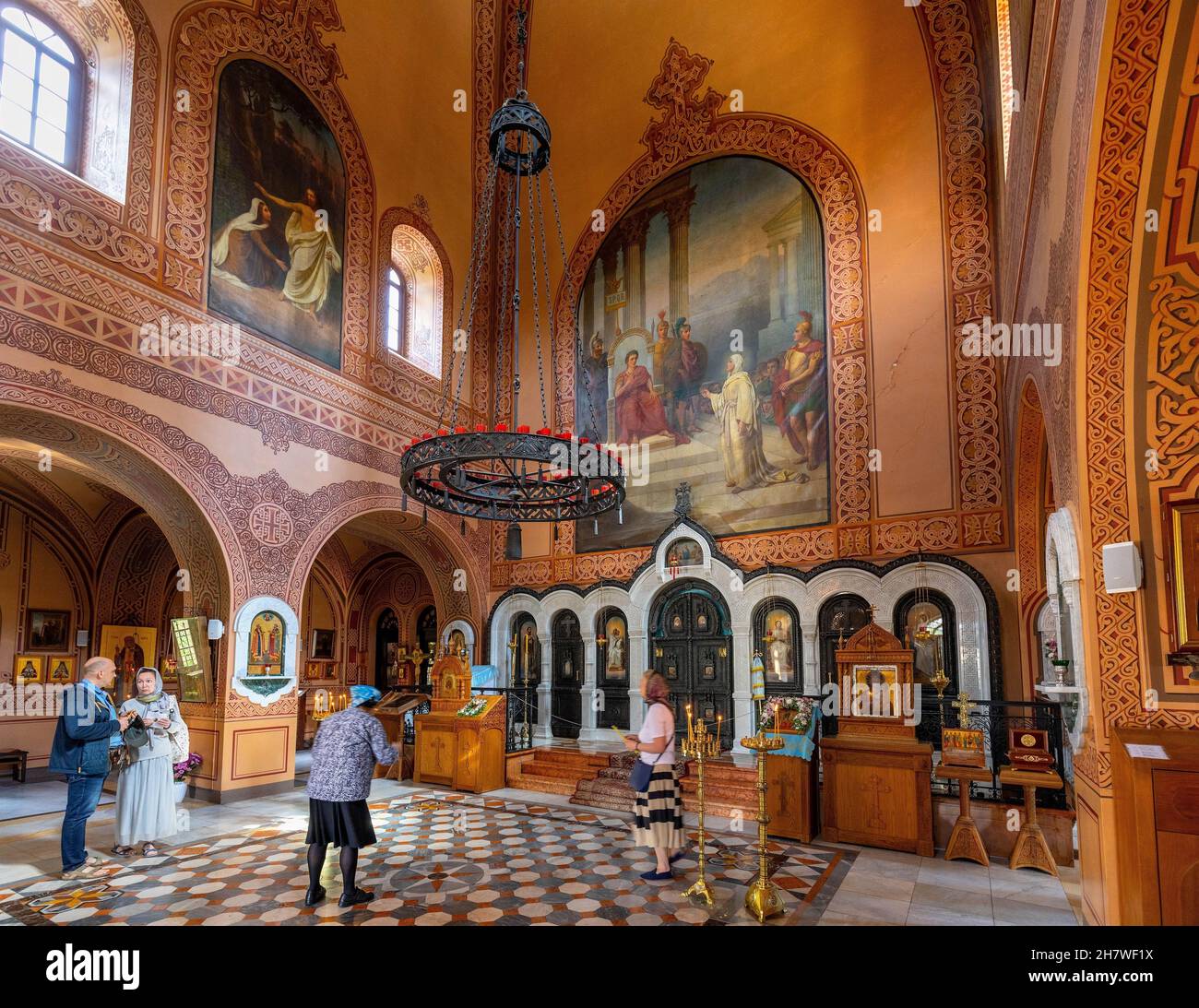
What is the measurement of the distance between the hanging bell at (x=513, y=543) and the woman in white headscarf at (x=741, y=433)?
3.92 m

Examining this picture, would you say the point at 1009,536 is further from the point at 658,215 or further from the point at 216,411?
the point at 216,411

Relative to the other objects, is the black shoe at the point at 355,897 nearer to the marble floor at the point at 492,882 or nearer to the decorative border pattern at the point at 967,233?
the marble floor at the point at 492,882

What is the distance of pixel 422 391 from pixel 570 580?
164 inches

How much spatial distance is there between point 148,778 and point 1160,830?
7226mm

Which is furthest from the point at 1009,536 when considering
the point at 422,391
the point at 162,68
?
the point at 162,68

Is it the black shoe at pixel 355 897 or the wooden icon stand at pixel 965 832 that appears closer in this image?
the black shoe at pixel 355 897

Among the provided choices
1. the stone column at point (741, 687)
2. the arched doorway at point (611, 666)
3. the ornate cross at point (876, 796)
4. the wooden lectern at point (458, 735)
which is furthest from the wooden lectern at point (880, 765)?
the arched doorway at point (611, 666)

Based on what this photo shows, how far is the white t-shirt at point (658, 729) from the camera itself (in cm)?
557

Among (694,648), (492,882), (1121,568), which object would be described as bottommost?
(492,882)

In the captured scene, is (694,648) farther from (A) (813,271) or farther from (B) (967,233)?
(B) (967,233)

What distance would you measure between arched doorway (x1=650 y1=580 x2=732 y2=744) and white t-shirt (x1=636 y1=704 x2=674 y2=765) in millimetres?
5699

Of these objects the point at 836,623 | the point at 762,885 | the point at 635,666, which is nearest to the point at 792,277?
the point at 836,623

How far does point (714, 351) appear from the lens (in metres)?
12.1

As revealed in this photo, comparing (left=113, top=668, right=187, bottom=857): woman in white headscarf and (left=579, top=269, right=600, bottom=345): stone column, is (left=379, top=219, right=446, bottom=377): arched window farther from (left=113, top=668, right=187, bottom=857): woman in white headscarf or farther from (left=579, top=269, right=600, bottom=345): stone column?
(left=113, top=668, right=187, bottom=857): woman in white headscarf
